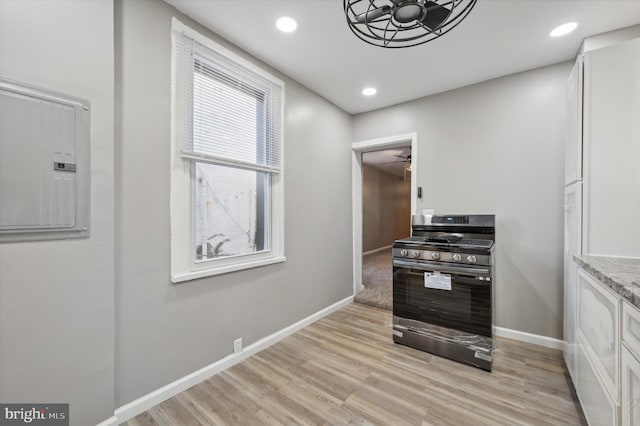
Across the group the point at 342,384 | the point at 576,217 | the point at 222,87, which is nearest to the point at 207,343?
the point at 342,384

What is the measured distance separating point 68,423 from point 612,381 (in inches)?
103

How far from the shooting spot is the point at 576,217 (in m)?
1.79

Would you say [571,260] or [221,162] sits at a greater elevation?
[221,162]

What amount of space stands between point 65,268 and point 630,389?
2539 mm

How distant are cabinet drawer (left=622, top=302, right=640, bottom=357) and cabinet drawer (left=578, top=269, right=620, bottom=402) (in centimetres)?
6

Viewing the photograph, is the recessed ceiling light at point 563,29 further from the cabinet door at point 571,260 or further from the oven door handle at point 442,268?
the oven door handle at point 442,268

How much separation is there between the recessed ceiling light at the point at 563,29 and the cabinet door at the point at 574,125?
1.24 feet

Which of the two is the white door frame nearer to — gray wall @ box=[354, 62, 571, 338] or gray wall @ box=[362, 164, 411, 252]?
gray wall @ box=[354, 62, 571, 338]

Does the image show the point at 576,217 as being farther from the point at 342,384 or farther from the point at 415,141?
the point at 342,384

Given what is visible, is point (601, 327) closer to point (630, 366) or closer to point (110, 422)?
point (630, 366)

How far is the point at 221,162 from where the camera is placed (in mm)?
2088

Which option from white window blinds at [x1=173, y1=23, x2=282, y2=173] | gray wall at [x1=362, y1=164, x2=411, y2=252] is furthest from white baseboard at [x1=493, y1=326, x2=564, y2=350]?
gray wall at [x1=362, y1=164, x2=411, y2=252]

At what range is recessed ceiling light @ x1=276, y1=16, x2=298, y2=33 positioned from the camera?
1.90 metres

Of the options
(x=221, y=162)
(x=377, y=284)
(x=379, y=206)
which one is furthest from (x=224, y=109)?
(x=379, y=206)
